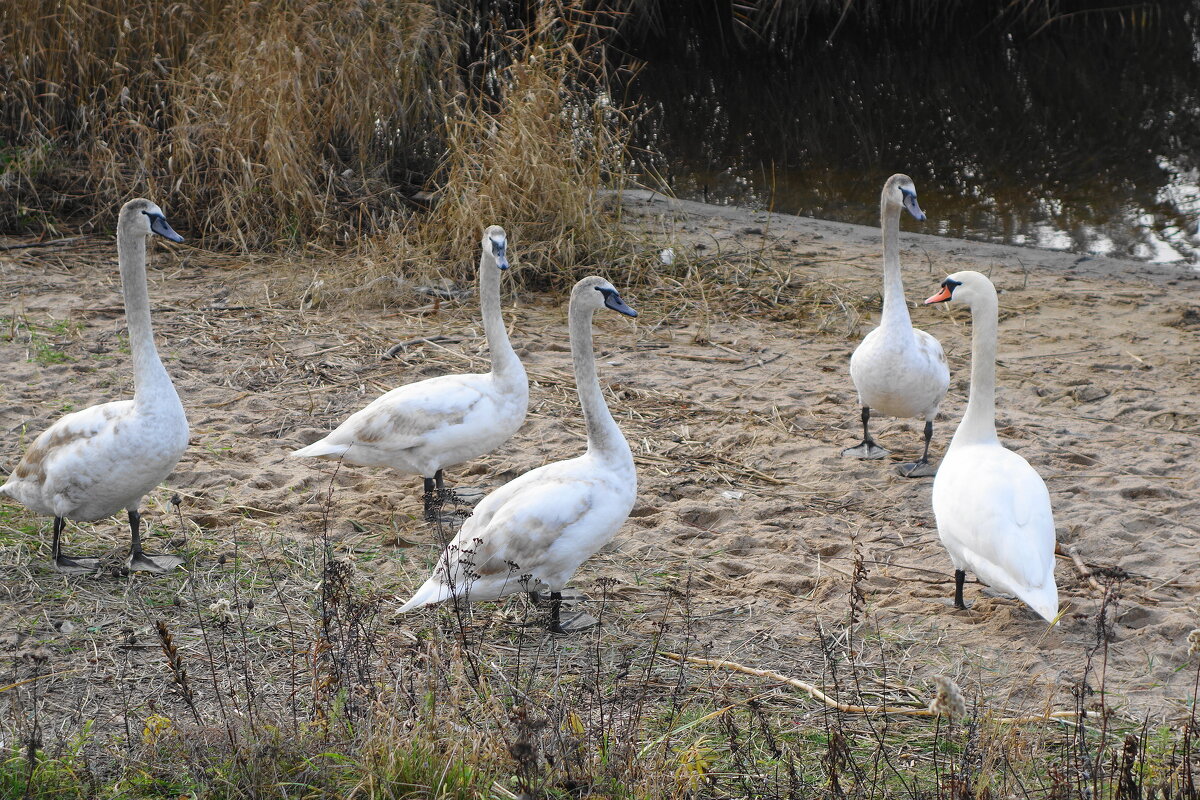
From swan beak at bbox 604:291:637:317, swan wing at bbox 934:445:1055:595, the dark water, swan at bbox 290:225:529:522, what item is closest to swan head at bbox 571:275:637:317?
swan beak at bbox 604:291:637:317

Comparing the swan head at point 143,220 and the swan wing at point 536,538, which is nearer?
the swan wing at point 536,538

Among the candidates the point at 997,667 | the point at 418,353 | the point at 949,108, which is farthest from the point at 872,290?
the point at 949,108

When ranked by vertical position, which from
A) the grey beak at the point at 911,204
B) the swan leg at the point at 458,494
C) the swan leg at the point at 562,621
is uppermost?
the grey beak at the point at 911,204

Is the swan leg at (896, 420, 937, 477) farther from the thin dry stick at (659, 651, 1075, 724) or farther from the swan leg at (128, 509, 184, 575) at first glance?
the swan leg at (128, 509, 184, 575)

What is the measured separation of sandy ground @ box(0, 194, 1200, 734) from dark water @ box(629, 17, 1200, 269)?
1917mm

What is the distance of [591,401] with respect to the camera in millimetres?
4277

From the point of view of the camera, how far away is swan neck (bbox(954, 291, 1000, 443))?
449cm

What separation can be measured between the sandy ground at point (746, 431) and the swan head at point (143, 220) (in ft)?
3.81

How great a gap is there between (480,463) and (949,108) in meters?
11.6

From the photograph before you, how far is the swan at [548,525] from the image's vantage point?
390 centimetres

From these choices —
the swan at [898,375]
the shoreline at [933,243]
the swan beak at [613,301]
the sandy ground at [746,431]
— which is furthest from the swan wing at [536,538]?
the shoreline at [933,243]

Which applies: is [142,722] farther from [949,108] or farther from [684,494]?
[949,108]

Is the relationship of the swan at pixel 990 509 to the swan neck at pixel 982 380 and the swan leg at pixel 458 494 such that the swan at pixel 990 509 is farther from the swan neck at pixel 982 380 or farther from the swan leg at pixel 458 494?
the swan leg at pixel 458 494

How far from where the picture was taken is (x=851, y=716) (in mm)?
3482
